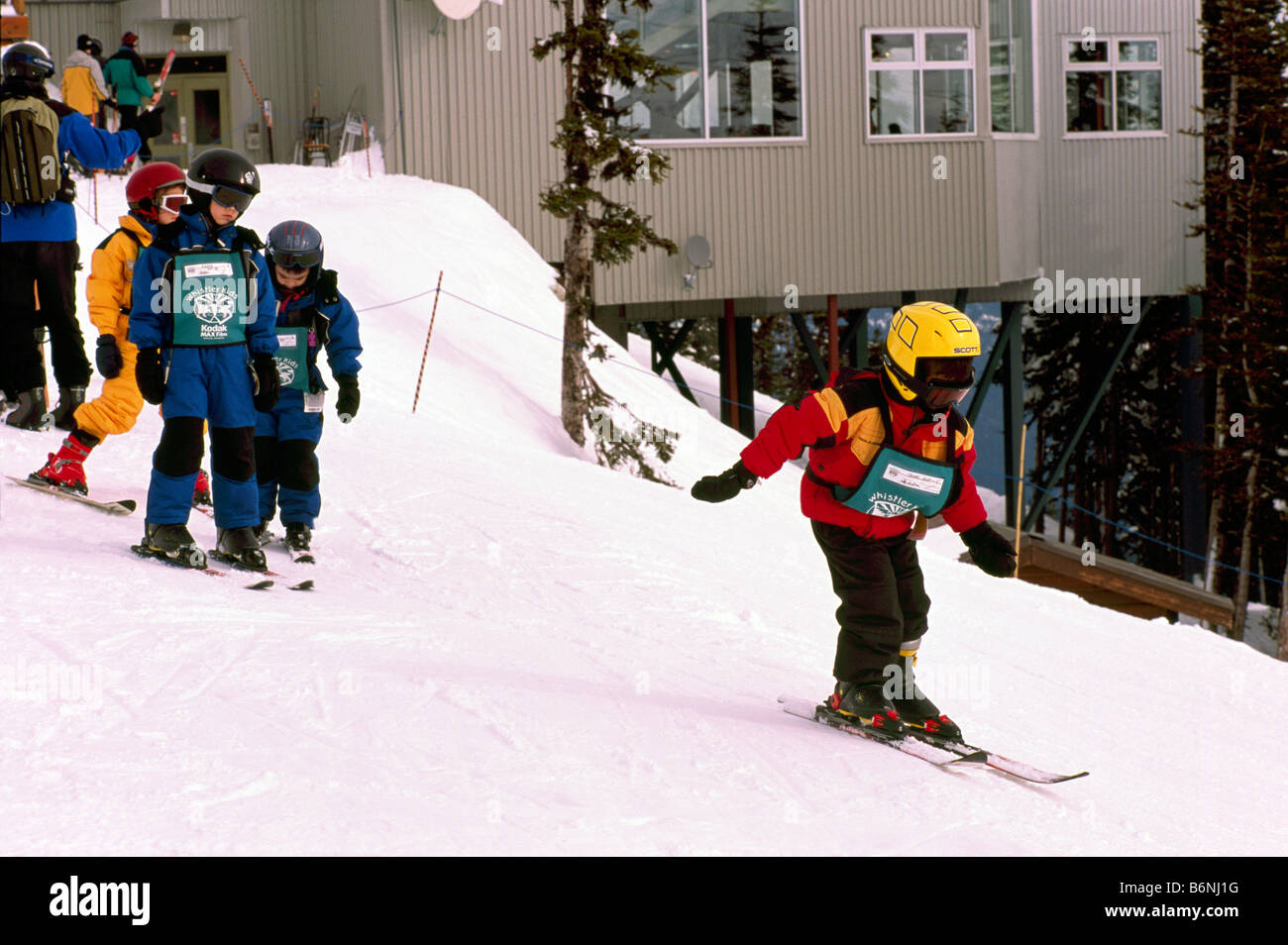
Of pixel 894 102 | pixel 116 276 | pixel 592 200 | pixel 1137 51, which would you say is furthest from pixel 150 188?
pixel 1137 51

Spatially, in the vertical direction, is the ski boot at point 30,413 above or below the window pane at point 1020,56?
below

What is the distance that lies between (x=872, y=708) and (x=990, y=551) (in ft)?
2.30

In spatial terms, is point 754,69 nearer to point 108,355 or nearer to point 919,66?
point 919,66

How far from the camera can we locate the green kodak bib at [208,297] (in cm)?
595

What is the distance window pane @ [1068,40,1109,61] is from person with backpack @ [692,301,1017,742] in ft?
58.4

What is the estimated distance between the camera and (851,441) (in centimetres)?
482

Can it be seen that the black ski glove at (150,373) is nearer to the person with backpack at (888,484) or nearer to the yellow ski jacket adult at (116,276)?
the yellow ski jacket adult at (116,276)

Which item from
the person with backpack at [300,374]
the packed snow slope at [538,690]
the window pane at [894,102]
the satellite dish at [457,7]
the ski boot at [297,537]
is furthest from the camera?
the window pane at [894,102]

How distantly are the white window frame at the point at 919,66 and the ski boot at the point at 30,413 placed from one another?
1295cm

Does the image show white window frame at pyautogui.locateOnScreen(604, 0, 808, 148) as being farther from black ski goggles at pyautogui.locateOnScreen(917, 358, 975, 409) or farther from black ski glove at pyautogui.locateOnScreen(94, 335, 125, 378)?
black ski goggles at pyautogui.locateOnScreen(917, 358, 975, 409)

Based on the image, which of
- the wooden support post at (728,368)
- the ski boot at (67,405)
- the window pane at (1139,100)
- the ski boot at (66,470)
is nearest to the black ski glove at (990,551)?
the ski boot at (66,470)

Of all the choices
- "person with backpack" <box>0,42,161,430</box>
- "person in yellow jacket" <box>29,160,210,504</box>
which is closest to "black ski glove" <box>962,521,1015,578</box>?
"person in yellow jacket" <box>29,160,210,504</box>

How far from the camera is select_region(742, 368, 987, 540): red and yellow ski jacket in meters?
4.70

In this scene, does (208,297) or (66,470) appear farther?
(66,470)
